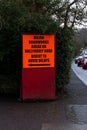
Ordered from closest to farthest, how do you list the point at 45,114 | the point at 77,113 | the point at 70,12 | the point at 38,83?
1. the point at 45,114
2. the point at 77,113
3. the point at 38,83
4. the point at 70,12

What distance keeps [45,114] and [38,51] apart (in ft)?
10.1

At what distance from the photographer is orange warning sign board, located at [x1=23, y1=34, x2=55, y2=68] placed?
14164mm

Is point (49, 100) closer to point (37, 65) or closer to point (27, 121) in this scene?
point (37, 65)

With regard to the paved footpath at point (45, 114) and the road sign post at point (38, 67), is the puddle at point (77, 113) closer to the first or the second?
the paved footpath at point (45, 114)

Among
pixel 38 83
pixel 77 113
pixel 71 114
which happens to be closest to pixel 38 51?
pixel 38 83

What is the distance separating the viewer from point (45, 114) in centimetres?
1170

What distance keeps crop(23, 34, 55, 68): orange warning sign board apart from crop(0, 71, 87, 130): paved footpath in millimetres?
1191

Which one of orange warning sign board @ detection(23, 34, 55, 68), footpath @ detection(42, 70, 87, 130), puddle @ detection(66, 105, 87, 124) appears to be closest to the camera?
footpath @ detection(42, 70, 87, 130)

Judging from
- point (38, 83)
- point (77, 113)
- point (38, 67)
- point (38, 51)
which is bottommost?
point (77, 113)

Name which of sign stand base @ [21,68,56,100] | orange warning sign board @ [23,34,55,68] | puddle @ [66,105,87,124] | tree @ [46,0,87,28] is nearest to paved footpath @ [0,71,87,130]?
puddle @ [66,105,87,124]

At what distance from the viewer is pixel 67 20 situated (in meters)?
18.5

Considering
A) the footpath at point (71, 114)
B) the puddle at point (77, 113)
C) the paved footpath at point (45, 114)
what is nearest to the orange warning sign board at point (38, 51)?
the paved footpath at point (45, 114)

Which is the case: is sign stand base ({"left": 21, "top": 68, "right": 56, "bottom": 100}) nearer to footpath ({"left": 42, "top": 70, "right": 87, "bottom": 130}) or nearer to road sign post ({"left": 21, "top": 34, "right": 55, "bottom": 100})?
road sign post ({"left": 21, "top": 34, "right": 55, "bottom": 100})

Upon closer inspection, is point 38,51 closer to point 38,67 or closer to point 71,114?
point 38,67
